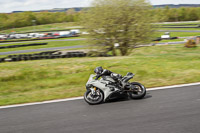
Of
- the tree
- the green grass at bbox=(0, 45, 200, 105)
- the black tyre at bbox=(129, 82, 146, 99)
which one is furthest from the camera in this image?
the tree

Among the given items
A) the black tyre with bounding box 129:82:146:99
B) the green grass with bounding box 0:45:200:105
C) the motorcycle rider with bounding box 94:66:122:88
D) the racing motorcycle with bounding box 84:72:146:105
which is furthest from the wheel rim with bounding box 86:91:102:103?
the green grass with bounding box 0:45:200:105

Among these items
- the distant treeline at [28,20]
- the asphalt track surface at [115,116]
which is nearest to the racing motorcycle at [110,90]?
the asphalt track surface at [115,116]

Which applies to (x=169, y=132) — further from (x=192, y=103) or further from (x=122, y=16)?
(x=122, y=16)

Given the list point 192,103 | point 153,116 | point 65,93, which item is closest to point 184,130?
point 153,116

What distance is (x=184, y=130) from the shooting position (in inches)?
194

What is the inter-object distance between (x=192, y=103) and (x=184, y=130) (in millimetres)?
1820

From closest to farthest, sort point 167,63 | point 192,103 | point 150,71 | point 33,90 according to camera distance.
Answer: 1. point 192,103
2. point 33,90
3. point 150,71
4. point 167,63

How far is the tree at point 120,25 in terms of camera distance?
21203 millimetres

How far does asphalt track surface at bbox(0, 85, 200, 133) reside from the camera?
17.4 feet

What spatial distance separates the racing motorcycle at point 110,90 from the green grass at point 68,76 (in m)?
1.40

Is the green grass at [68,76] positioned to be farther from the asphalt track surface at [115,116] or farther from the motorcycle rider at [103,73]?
the motorcycle rider at [103,73]

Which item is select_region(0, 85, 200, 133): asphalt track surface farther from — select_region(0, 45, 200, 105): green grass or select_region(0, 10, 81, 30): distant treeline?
select_region(0, 10, 81, 30): distant treeline

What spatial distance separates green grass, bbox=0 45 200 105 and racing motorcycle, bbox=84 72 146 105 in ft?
4.58

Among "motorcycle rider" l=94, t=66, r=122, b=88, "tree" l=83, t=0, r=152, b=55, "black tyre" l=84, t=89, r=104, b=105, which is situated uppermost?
"tree" l=83, t=0, r=152, b=55
